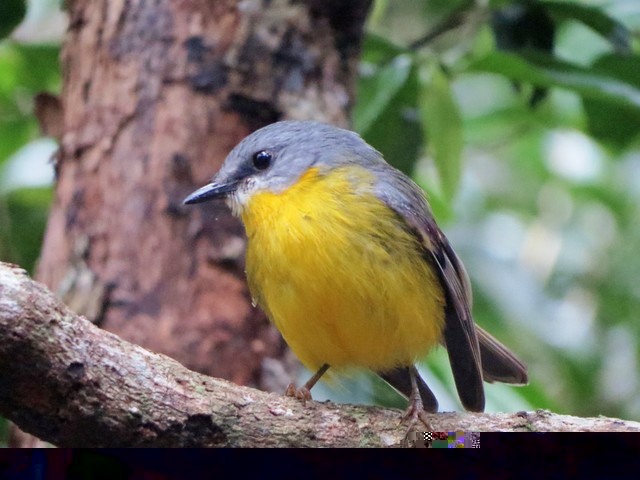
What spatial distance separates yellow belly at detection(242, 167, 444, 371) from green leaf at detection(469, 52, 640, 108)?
17.2 inches

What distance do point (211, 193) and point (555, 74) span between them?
31.5 inches

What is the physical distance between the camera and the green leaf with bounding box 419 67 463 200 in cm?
168

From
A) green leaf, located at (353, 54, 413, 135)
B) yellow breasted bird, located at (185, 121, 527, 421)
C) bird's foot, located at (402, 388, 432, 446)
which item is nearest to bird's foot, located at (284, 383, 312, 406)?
yellow breasted bird, located at (185, 121, 527, 421)

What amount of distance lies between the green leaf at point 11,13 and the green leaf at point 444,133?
36.0 inches

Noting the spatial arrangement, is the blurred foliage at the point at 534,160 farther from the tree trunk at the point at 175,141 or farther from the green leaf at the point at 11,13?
the green leaf at the point at 11,13

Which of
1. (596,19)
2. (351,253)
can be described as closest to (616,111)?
(596,19)

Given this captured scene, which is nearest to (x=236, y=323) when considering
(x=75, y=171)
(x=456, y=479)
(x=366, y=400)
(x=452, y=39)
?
(x=366, y=400)

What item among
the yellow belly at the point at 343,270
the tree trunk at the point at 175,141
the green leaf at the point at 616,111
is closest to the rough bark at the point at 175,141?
the tree trunk at the point at 175,141

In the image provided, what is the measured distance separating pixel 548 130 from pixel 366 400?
41.6 inches

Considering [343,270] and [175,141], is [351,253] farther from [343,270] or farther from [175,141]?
[175,141]

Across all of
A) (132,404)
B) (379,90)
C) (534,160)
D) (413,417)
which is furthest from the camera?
(534,160)

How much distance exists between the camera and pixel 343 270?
5.47ft

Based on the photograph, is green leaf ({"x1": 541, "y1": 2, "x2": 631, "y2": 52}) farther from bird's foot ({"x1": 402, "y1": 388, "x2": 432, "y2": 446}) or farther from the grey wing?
bird's foot ({"x1": 402, "y1": 388, "x2": 432, "y2": 446})

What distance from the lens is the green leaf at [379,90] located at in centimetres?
185
